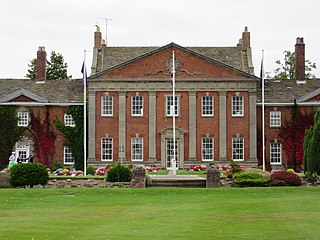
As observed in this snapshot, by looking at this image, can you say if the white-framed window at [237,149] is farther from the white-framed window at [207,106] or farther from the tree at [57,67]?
the tree at [57,67]

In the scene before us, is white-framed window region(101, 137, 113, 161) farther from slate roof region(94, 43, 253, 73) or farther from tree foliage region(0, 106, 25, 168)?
tree foliage region(0, 106, 25, 168)

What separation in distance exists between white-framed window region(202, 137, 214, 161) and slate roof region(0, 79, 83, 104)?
10333mm

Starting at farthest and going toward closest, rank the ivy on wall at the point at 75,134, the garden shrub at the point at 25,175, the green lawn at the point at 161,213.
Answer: the ivy on wall at the point at 75,134
the garden shrub at the point at 25,175
the green lawn at the point at 161,213

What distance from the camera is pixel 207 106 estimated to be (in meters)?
54.2

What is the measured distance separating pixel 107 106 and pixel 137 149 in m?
4.09

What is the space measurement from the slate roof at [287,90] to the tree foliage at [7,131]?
19.2 metres

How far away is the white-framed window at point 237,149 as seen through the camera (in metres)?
54.1

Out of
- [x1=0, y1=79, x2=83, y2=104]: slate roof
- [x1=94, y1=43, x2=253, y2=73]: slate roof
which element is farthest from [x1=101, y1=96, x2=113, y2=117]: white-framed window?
Answer: [x1=94, y1=43, x2=253, y2=73]: slate roof

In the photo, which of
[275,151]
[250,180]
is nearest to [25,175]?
[250,180]

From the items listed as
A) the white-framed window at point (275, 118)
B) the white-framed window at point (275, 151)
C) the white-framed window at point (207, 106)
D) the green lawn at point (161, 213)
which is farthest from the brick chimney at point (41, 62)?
the green lawn at point (161, 213)

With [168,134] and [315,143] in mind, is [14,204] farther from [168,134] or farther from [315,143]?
[168,134]

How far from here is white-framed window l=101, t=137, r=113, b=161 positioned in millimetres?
54250

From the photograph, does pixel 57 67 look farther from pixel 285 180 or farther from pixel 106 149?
pixel 285 180

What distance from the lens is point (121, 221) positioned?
66.3 ft
